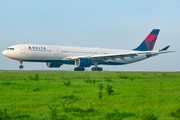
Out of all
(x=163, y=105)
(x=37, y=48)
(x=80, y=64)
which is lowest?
(x=163, y=105)

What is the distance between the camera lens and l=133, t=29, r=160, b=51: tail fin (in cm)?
5003

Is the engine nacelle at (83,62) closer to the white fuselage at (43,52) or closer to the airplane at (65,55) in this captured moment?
the airplane at (65,55)

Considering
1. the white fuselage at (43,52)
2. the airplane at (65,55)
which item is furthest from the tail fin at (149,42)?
the white fuselage at (43,52)

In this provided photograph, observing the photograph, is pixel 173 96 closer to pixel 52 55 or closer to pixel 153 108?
pixel 153 108

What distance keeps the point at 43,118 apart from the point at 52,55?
30431 mm

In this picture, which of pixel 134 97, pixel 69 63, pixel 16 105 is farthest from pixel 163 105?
pixel 69 63

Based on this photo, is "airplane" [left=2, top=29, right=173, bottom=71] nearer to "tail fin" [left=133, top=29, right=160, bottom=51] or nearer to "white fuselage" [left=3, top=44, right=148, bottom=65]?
"white fuselage" [left=3, top=44, right=148, bottom=65]


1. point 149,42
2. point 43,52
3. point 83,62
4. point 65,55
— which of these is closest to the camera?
point 43,52

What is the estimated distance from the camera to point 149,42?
5041 cm

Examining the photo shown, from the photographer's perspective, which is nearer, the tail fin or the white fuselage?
the white fuselage

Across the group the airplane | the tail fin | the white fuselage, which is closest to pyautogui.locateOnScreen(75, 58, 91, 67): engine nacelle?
the airplane

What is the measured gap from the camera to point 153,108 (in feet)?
25.5

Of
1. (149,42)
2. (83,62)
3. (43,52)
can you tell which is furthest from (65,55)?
(149,42)

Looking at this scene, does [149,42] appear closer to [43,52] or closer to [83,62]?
[83,62]
